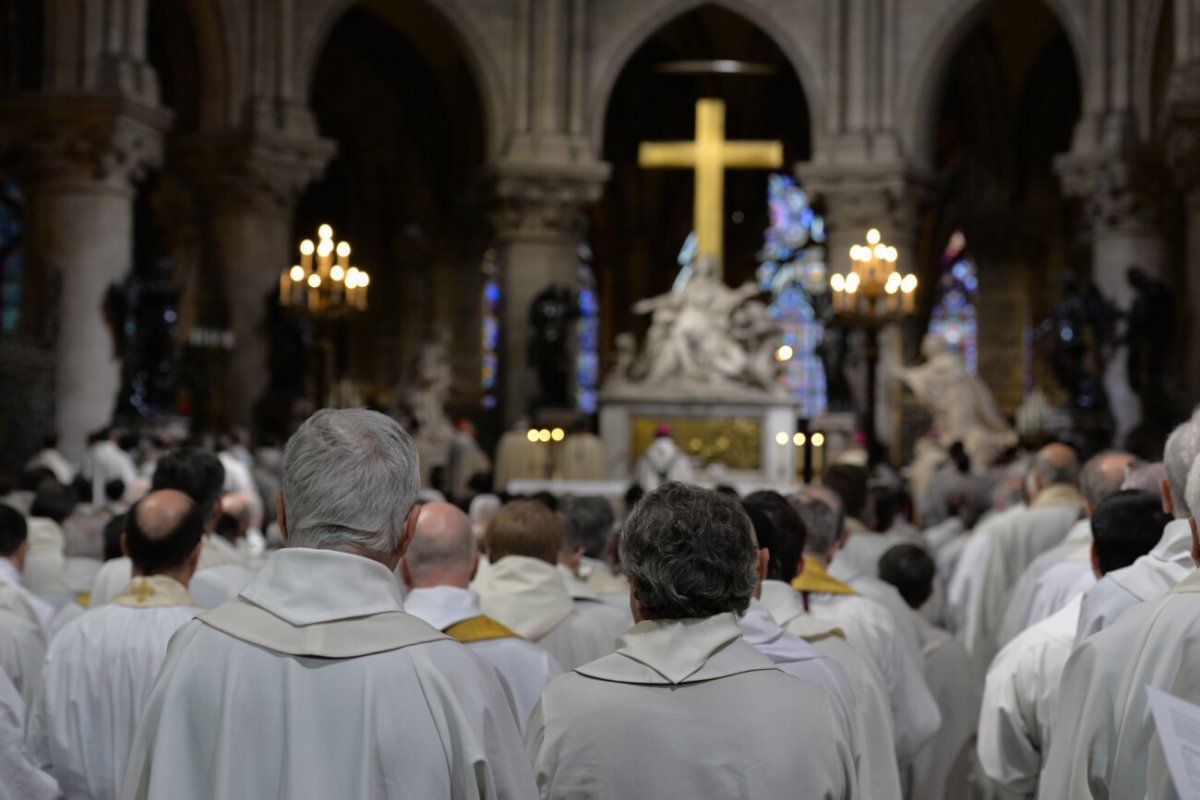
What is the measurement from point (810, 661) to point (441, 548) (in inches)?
35.9

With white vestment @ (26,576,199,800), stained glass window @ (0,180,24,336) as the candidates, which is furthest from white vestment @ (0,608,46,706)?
stained glass window @ (0,180,24,336)

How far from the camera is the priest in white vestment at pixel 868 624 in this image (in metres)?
5.12

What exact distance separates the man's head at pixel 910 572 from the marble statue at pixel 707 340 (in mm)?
15126

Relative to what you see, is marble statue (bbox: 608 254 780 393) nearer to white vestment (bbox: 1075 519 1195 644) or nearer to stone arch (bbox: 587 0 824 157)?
stone arch (bbox: 587 0 824 157)

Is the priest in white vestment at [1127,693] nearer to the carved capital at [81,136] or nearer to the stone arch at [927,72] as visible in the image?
the carved capital at [81,136]

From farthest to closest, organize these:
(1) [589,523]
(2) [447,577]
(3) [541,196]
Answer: (3) [541,196], (1) [589,523], (2) [447,577]

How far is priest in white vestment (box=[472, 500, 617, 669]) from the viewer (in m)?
4.91

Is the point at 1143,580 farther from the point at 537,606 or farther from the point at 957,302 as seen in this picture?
the point at 957,302

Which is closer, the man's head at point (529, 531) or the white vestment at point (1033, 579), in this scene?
the man's head at point (529, 531)

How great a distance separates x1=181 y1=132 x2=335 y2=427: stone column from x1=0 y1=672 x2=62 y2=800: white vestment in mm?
19342

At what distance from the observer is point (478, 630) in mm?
4238

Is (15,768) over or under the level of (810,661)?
under

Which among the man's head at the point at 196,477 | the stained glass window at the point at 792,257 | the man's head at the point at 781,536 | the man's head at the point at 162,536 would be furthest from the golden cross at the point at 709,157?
the man's head at the point at 162,536

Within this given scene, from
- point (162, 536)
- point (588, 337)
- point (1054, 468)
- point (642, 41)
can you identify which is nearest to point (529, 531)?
point (162, 536)
